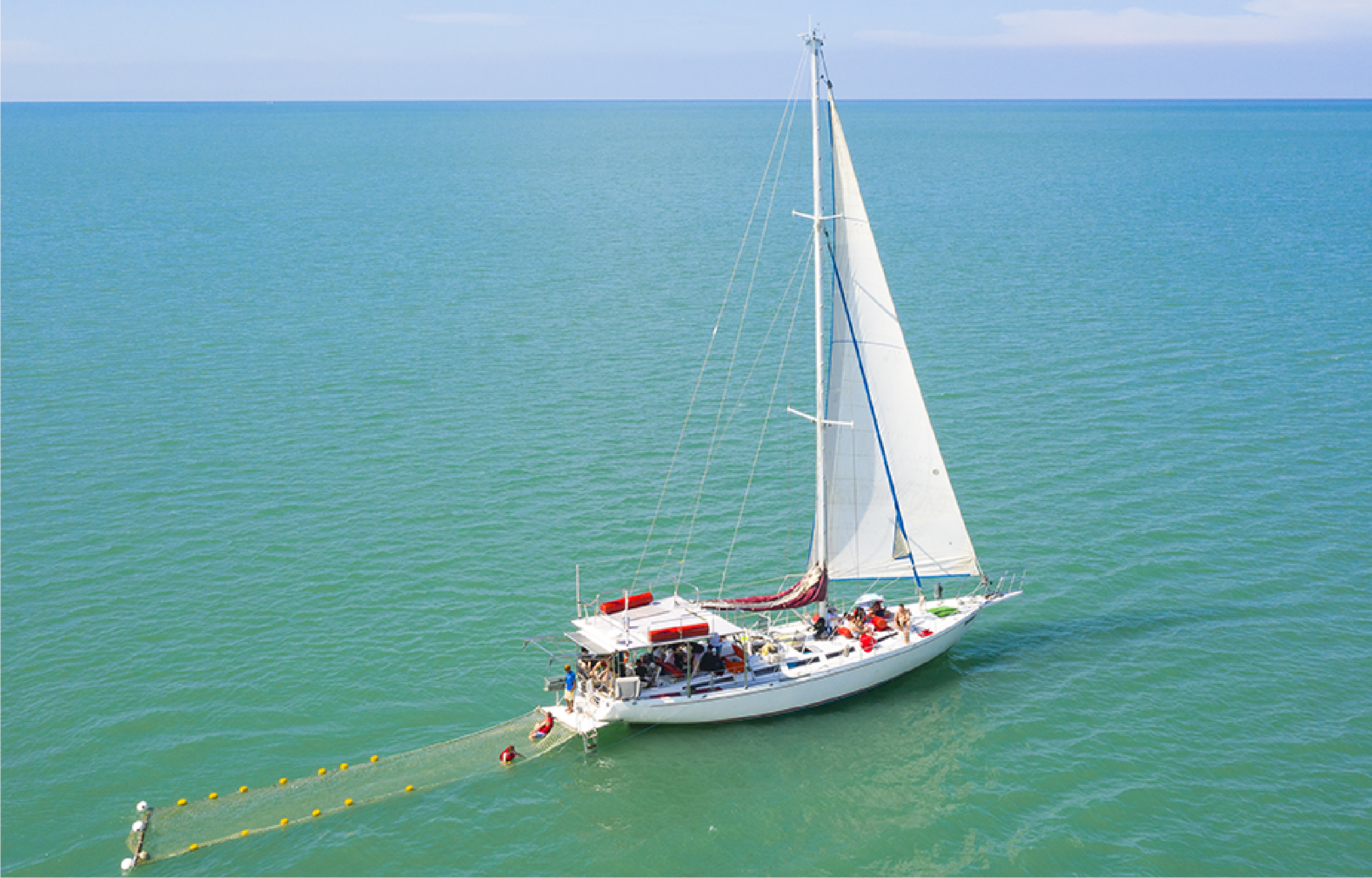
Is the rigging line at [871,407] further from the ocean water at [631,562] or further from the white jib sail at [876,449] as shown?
the ocean water at [631,562]

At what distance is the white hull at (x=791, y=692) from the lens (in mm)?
34781

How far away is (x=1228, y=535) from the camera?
47.4 meters

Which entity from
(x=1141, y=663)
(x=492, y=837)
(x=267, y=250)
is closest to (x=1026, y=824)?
(x=1141, y=663)

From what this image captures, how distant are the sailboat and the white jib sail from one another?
1.7 inches

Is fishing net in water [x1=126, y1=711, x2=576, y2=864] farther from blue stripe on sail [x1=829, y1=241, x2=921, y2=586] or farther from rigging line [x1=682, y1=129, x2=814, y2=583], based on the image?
blue stripe on sail [x1=829, y1=241, x2=921, y2=586]

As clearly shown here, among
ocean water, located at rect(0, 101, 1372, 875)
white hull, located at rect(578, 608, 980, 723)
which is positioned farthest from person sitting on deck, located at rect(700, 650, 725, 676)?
ocean water, located at rect(0, 101, 1372, 875)

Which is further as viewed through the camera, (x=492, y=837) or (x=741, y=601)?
(x=741, y=601)

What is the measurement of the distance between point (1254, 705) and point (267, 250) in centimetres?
9616

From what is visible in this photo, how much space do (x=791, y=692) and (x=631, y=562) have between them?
1146 centimetres

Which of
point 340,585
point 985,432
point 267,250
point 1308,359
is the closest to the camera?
point 340,585

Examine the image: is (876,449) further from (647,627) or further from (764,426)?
(764,426)

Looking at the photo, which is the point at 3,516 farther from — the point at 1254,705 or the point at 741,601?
the point at 1254,705

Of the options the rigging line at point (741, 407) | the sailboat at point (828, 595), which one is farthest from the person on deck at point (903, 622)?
the rigging line at point (741, 407)

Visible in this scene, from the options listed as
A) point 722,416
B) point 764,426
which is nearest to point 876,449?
point 764,426
